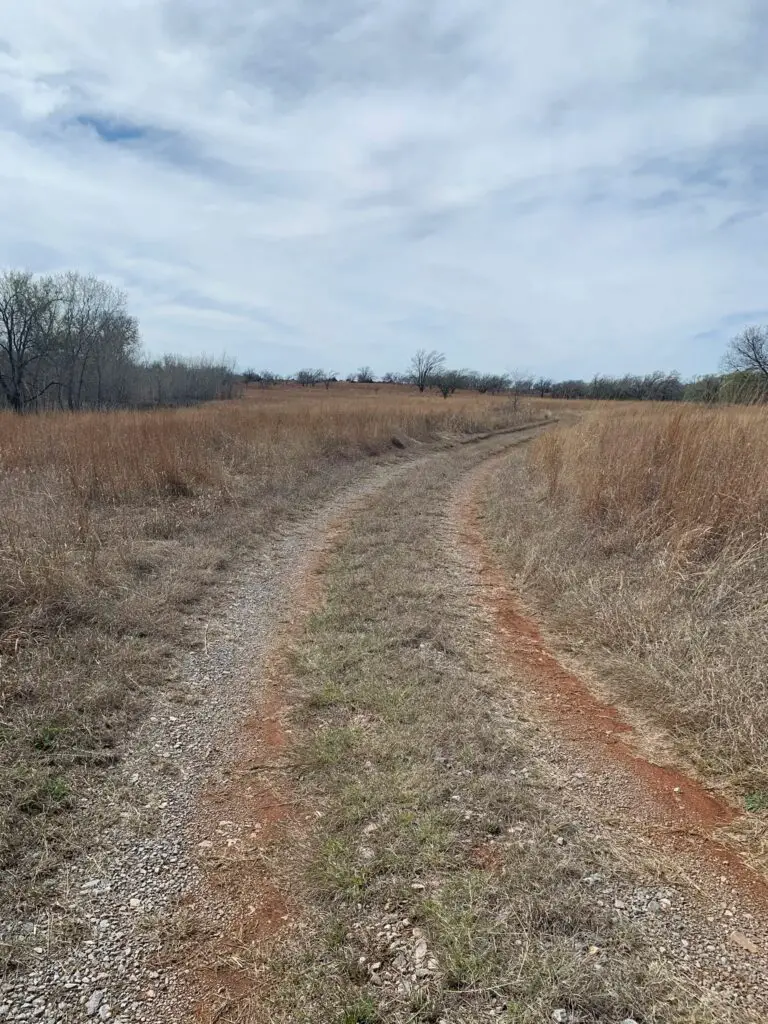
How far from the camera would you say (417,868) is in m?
2.28

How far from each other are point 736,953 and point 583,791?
2.98 ft

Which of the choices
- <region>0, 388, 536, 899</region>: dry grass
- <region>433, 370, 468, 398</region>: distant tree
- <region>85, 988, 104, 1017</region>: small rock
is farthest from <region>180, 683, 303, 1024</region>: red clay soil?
<region>433, 370, 468, 398</region>: distant tree

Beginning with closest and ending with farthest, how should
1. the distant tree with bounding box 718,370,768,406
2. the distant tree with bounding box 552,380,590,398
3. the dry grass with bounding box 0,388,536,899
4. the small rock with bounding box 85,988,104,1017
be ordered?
the small rock with bounding box 85,988,104,1017, the dry grass with bounding box 0,388,536,899, the distant tree with bounding box 718,370,768,406, the distant tree with bounding box 552,380,590,398

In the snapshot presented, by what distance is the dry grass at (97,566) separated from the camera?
2.77 m

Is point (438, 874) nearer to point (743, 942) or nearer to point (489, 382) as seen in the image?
point (743, 942)

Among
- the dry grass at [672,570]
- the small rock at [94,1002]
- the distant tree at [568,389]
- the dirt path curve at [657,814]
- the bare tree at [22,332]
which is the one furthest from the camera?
the distant tree at [568,389]

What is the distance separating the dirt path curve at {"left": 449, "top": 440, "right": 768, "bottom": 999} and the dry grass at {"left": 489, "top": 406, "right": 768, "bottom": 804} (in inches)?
9.5

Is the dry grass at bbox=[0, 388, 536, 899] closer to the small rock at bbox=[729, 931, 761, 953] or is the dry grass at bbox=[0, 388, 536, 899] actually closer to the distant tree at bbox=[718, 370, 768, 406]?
the small rock at bbox=[729, 931, 761, 953]

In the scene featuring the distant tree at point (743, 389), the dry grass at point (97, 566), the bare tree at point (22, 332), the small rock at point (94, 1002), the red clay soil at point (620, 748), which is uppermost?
the bare tree at point (22, 332)

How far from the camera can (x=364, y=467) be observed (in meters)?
13.5

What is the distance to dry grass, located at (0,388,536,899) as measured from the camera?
277 cm

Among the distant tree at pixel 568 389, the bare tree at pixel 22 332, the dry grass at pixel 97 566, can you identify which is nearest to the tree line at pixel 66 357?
the bare tree at pixel 22 332

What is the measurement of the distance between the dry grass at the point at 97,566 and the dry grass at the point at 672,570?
3224mm

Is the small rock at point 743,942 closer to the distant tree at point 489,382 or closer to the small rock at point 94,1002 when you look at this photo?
the small rock at point 94,1002
